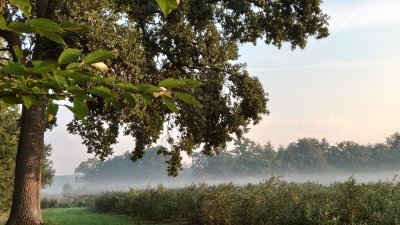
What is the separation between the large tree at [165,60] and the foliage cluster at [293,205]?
2545mm

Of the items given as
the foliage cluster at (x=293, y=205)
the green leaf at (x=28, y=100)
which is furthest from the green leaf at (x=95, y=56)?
the foliage cluster at (x=293, y=205)

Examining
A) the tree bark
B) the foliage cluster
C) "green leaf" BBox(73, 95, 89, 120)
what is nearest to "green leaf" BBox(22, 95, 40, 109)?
"green leaf" BBox(73, 95, 89, 120)

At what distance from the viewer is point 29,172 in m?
14.1

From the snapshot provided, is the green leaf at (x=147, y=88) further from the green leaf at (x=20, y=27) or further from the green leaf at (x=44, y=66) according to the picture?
the green leaf at (x=20, y=27)

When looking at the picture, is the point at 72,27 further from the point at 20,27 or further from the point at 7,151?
the point at 7,151

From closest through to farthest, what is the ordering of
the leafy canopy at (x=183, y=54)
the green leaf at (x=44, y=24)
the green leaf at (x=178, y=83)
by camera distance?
the green leaf at (x=44, y=24) → the green leaf at (x=178, y=83) → the leafy canopy at (x=183, y=54)

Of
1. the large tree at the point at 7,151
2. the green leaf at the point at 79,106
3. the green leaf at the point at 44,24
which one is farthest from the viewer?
the large tree at the point at 7,151

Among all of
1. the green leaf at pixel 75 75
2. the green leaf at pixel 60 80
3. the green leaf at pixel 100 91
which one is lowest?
the green leaf at pixel 100 91

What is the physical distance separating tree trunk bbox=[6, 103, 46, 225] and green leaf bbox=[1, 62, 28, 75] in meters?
13.5

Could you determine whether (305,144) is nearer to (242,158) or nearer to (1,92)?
(242,158)

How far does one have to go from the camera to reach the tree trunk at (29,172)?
44.8 ft

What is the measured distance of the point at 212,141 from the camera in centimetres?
1641

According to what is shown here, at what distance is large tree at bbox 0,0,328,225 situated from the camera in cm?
1298

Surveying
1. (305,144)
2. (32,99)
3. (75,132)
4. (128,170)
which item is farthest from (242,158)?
(32,99)
